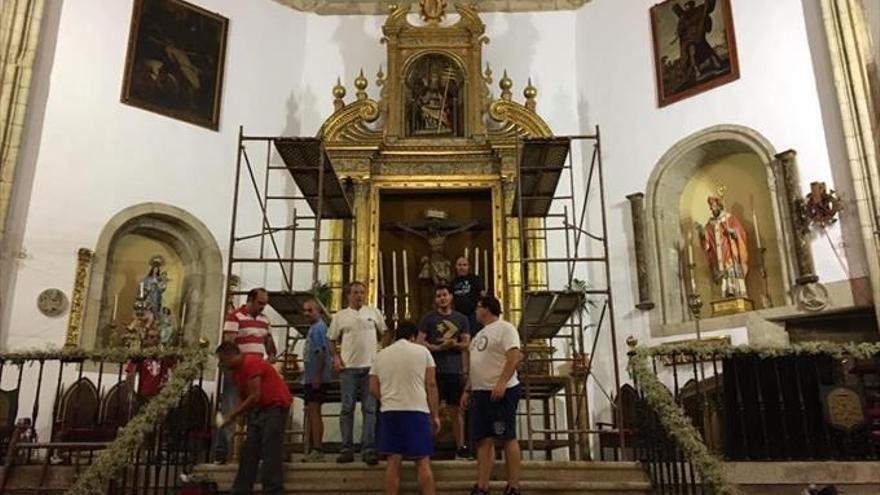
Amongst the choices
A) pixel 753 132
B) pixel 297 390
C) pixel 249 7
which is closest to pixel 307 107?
pixel 249 7

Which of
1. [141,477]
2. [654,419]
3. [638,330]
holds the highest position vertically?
[638,330]

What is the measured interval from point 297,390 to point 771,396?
474 cm

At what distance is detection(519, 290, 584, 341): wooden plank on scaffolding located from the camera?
23.8ft

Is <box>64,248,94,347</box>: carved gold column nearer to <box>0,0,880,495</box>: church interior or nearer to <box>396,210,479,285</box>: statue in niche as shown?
<box>0,0,880,495</box>: church interior

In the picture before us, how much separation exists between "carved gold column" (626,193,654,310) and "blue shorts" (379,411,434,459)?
20.8 ft

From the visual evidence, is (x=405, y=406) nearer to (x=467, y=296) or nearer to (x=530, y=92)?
(x=467, y=296)

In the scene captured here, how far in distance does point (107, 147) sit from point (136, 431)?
640 cm

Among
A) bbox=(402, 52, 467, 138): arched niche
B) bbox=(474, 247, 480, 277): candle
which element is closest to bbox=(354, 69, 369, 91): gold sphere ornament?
bbox=(402, 52, 467, 138): arched niche

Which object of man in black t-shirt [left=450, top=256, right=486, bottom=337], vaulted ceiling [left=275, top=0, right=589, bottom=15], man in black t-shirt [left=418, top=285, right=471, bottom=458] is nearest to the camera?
man in black t-shirt [left=418, top=285, right=471, bottom=458]

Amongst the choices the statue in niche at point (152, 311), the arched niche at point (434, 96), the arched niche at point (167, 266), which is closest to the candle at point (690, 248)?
the arched niche at point (434, 96)

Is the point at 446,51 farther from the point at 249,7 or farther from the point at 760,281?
the point at 760,281

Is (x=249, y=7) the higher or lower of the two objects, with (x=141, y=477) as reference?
higher

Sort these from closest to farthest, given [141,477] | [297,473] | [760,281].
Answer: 1. [297,473]
2. [141,477]
3. [760,281]

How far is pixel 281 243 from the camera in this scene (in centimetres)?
1192
